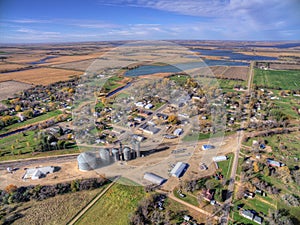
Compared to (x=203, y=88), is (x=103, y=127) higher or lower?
lower

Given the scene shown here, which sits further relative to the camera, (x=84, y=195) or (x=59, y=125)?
(x=59, y=125)

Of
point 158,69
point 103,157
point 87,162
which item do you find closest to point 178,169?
point 103,157

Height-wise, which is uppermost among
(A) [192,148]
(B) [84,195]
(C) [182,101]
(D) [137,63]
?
(D) [137,63]

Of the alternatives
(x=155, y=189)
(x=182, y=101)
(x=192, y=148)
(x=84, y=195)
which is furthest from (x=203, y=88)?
(x=84, y=195)

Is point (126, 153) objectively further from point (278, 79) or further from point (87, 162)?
point (278, 79)

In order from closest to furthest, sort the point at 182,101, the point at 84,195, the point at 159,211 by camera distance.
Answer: the point at 159,211 < the point at 84,195 < the point at 182,101

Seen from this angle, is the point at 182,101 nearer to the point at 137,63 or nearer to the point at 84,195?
the point at 84,195

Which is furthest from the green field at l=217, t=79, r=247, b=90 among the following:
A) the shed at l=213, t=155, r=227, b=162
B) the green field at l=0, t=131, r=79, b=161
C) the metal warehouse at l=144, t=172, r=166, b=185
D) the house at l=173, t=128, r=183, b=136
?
the green field at l=0, t=131, r=79, b=161
